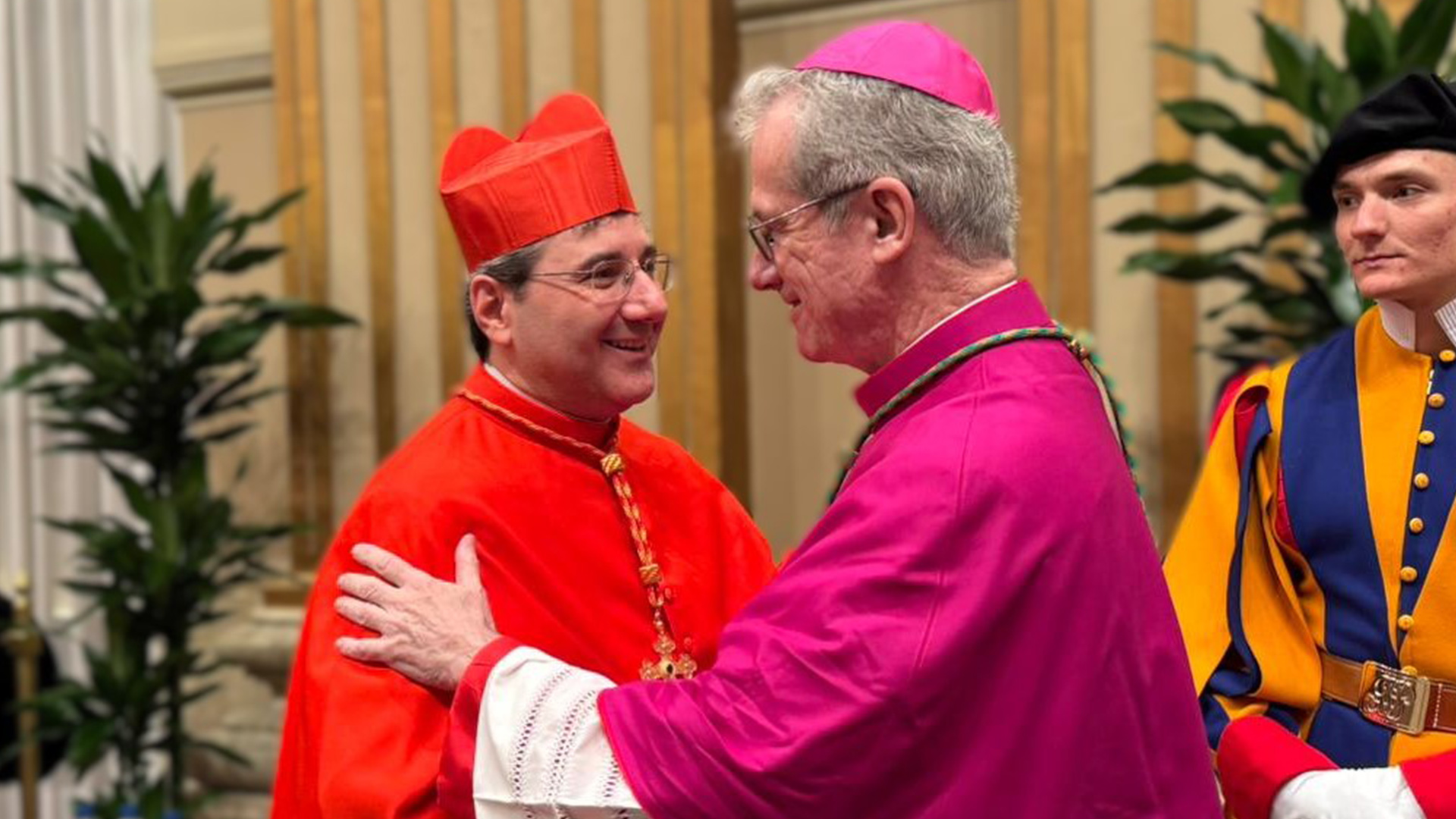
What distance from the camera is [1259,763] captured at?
73.1 inches

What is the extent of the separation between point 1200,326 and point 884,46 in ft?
7.81

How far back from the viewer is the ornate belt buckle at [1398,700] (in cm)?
185

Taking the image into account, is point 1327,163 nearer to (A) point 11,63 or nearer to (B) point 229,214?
(B) point 229,214

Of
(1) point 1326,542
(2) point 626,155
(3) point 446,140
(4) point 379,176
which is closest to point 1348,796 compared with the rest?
(1) point 1326,542

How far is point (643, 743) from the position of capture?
1.41 meters

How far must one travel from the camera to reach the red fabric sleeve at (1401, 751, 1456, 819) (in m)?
1.75

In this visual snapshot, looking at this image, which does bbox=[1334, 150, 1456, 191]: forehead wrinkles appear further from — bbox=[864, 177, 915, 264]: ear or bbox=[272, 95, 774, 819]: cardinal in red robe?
bbox=[272, 95, 774, 819]: cardinal in red robe

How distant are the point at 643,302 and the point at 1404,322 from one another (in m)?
0.91

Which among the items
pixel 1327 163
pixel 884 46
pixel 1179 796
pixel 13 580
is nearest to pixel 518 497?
pixel 884 46

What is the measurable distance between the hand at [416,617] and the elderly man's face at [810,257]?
44 cm

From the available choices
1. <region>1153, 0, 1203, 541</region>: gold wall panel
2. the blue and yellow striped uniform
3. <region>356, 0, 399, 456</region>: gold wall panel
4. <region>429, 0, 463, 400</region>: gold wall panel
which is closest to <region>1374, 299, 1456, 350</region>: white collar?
the blue and yellow striped uniform

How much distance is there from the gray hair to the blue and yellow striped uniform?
650mm

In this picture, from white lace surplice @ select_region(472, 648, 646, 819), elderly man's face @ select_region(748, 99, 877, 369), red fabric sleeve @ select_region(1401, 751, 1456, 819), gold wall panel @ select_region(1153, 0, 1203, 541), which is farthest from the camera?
gold wall panel @ select_region(1153, 0, 1203, 541)

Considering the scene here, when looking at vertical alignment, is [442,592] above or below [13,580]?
above
